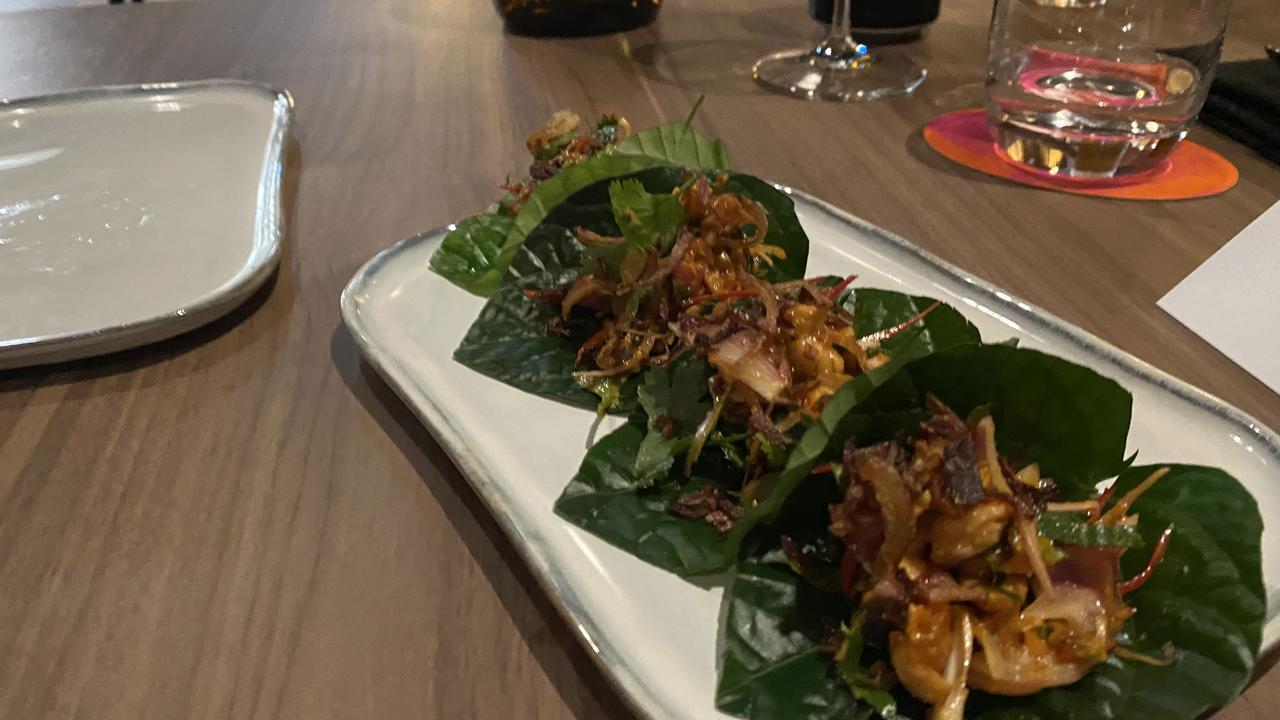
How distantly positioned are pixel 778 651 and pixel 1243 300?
2.32ft

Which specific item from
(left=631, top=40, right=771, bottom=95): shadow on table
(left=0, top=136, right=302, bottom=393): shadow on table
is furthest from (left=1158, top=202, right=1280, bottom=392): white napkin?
(left=0, top=136, right=302, bottom=393): shadow on table

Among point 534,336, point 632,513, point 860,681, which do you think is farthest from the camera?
point 534,336

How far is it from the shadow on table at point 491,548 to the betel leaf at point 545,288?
8 cm

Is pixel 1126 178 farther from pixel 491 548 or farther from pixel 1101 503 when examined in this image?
pixel 491 548

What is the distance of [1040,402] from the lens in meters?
0.55

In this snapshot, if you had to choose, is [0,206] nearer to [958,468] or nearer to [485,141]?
[485,141]

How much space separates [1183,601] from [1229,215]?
0.85 meters

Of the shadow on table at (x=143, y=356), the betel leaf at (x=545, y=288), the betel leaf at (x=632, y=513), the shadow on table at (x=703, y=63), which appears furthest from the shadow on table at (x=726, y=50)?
the betel leaf at (x=632, y=513)

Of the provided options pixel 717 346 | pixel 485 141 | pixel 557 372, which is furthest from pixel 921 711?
pixel 485 141

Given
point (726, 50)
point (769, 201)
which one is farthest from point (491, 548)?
point (726, 50)

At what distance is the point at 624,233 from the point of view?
801mm

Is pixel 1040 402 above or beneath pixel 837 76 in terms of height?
above

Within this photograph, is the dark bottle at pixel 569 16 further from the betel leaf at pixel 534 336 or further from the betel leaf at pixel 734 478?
the betel leaf at pixel 734 478

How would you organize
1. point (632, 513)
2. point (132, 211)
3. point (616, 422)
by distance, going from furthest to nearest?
point (132, 211)
point (616, 422)
point (632, 513)
